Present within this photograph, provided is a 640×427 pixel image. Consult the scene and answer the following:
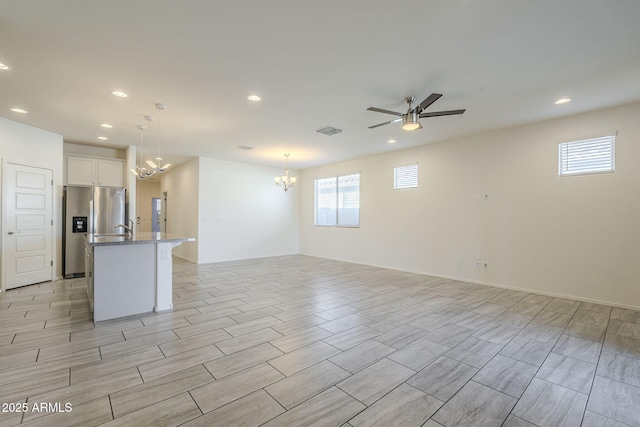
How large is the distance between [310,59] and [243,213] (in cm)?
590

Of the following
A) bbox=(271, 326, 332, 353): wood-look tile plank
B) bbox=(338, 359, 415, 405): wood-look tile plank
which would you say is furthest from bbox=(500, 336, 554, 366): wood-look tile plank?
bbox=(271, 326, 332, 353): wood-look tile plank

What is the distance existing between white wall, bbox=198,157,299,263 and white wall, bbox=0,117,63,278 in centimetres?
270

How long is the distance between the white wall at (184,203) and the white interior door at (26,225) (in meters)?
2.79

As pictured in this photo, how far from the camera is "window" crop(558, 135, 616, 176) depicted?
13.1 ft

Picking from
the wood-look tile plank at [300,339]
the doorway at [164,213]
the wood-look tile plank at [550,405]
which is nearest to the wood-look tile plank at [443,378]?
the wood-look tile plank at [550,405]

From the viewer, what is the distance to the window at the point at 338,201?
7660 millimetres

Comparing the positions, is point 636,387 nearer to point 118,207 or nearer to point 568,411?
point 568,411

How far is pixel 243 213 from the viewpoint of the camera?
316 inches

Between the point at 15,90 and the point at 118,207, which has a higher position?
the point at 15,90

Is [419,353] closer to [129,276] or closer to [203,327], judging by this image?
[203,327]

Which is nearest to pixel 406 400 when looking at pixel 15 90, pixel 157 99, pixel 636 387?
pixel 636 387

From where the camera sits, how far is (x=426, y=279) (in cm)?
556

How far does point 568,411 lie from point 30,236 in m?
7.62

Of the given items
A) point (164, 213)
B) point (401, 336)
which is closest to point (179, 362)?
point (401, 336)
